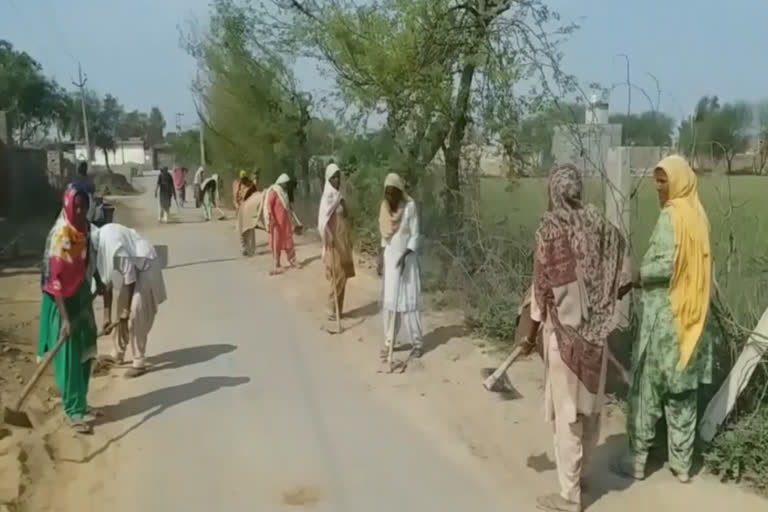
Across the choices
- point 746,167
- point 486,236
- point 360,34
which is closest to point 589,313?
point 746,167

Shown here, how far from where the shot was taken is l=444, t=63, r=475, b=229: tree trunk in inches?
421

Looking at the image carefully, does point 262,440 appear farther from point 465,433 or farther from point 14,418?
point 14,418

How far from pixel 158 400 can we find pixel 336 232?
3.21m

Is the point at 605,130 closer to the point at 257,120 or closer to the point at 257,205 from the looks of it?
the point at 257,205

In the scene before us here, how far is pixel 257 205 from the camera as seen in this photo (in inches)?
624

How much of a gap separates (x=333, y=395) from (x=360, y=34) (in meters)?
5.86

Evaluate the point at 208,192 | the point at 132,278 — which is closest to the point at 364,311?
the point at 132,278

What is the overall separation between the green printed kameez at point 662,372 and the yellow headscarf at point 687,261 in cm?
4

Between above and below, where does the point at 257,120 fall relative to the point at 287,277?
above

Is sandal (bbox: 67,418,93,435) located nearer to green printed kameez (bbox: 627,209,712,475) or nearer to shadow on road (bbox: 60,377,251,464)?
shadow on road (bbox: 60,377,251,464)

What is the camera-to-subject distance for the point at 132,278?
7.56 m

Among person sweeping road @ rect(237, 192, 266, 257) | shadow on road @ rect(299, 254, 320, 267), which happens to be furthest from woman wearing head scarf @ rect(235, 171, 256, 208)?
shadow on road @ rect(299, 254, 320, 267)

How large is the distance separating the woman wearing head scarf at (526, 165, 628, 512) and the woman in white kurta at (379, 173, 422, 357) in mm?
3081

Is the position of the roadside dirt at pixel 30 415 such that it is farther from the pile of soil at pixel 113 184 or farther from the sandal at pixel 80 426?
the pile of soil at pixel 113 184
